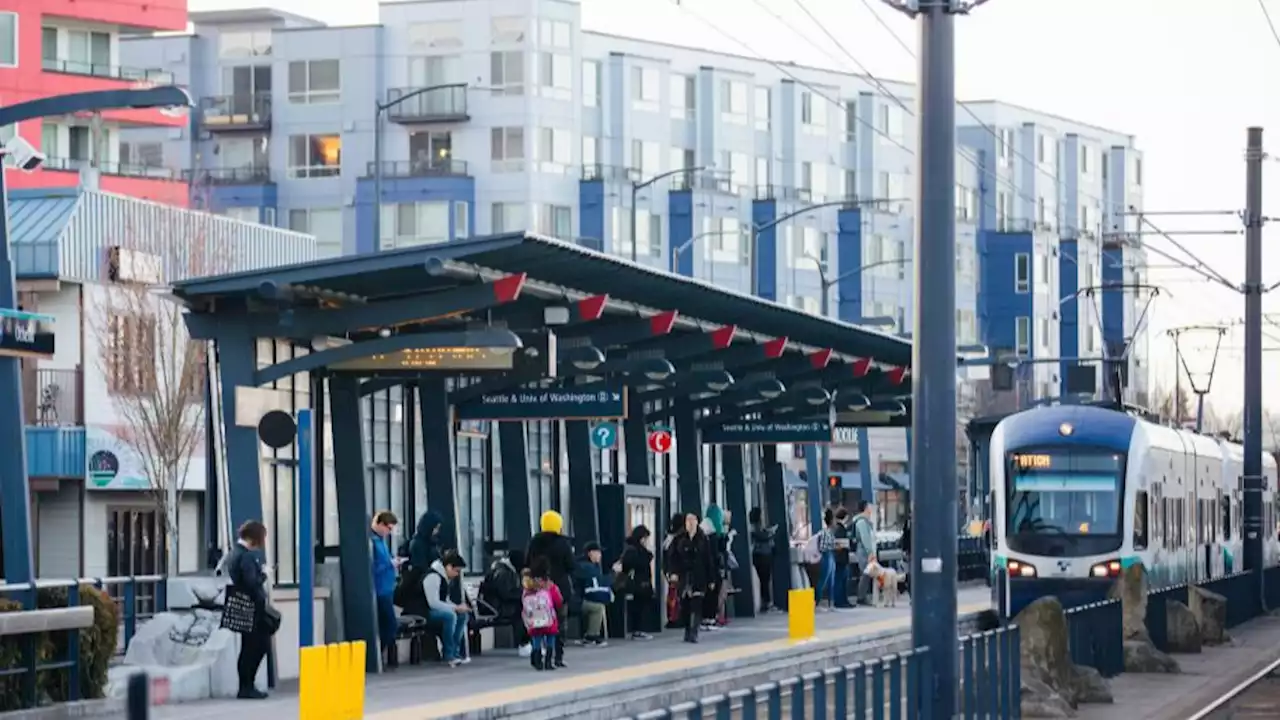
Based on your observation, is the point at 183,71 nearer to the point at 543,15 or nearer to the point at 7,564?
the point at 543,15

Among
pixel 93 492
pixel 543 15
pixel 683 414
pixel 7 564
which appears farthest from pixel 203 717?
pixel 543 15

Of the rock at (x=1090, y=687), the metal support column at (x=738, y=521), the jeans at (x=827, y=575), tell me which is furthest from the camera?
the jeans at (x=827, y=575)

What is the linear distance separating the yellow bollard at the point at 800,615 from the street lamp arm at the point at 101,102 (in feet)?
43.9

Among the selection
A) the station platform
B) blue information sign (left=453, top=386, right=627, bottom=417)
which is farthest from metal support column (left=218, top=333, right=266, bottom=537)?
blue information sign (left=453, top=386, right=627, bottom=417)

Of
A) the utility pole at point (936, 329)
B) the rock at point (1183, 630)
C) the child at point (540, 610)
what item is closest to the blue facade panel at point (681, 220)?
the rock at point (1183, 630)

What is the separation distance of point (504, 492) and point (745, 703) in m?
19.4

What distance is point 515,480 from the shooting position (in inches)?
1281

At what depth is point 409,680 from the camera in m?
25.9

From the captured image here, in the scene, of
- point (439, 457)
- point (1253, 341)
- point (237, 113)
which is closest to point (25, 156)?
point (439, 457)

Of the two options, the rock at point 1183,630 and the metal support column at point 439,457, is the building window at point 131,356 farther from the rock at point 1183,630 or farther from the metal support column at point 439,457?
the rock at point 1183,630

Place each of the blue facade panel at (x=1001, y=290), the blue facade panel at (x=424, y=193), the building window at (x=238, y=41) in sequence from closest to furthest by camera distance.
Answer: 1. the blue facade panel at (x=424, y=193)
2. the building window at (x=238, y=41)
3. the blue facade panel at (x=1001, y=290)

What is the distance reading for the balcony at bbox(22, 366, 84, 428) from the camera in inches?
2109

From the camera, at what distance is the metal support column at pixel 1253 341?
44750mm

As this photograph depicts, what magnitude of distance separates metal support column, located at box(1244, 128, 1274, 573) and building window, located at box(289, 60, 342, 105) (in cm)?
5316
